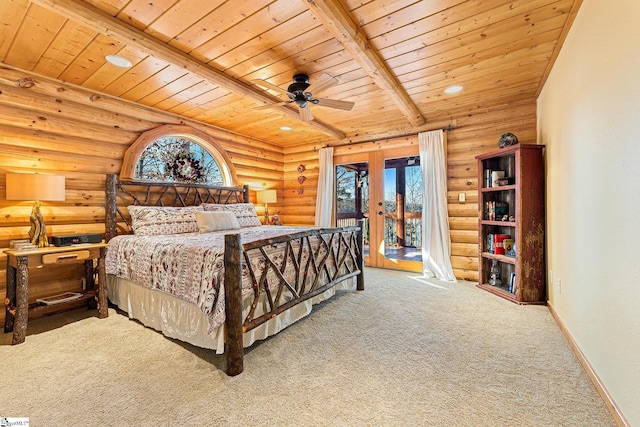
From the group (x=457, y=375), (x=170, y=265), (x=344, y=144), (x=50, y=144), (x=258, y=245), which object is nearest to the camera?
(x=457, y=375)

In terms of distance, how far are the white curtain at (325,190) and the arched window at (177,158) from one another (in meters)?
1.66

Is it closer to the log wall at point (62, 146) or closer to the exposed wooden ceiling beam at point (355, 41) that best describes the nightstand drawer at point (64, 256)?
the log wall at point (62, 146)

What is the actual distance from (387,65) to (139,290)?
3252 mm

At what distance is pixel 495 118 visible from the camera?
3941 mm

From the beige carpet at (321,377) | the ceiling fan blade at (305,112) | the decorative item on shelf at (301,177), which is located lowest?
the beige carpet at (321,377)

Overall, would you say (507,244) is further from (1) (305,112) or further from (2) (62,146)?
(2) (62,146)

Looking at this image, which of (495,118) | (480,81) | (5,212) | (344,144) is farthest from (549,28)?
(5,212)

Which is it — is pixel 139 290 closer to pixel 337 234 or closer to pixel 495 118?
pixel 337 234

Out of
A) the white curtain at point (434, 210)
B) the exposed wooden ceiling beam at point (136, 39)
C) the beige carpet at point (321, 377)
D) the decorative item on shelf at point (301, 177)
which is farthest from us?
the decorative item on shelf at point (301, 177)

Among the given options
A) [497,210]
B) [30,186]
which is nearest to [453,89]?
[497,210]

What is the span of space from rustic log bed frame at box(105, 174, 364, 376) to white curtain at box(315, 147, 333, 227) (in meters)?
1.43

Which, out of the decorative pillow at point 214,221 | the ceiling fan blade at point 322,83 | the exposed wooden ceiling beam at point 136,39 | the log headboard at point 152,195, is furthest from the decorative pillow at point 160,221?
the ceiling fan blade at point 322,83

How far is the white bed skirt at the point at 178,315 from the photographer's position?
216 cm

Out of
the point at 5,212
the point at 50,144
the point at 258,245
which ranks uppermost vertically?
the point at 50,144
